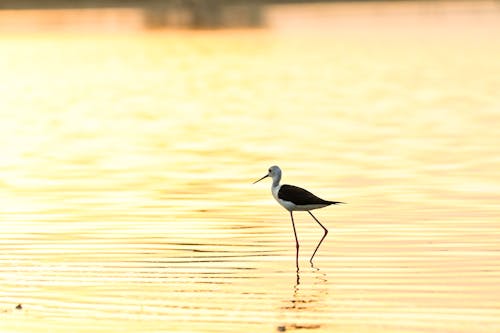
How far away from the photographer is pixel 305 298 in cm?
1437

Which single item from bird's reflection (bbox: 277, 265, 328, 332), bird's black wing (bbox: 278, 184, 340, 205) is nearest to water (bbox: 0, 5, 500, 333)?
bird's reflection (bbox: 277, 265, 328, 332)

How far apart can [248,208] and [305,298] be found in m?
6.28

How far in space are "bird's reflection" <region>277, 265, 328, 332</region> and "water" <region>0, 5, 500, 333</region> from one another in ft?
0.10

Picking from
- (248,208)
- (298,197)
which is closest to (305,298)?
(298,197)

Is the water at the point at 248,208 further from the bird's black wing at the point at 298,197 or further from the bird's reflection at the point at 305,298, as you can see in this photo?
the bird's black wing at the point at 298,197

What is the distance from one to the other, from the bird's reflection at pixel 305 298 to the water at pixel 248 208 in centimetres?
3

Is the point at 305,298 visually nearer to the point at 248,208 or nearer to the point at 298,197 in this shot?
the point at 298,197

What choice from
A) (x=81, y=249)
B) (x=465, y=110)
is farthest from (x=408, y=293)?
(x=465, y=110)

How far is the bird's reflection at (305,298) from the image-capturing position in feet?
43.3

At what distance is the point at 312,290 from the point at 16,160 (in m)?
14.4

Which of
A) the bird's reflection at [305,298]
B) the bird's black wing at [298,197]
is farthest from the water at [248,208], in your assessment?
the bird's black wing at [298,197]

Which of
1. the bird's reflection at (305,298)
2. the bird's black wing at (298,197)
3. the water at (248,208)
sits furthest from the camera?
the bird's black wing at (298,197)

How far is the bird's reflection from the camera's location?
13203 mm

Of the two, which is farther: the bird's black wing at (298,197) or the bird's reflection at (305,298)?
the bird's black wing at (298,197)
